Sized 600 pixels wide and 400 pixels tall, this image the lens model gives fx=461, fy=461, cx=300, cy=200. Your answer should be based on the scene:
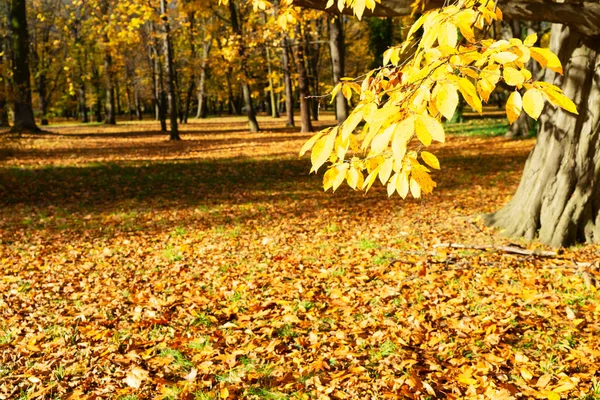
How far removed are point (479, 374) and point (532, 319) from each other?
3.67 feet

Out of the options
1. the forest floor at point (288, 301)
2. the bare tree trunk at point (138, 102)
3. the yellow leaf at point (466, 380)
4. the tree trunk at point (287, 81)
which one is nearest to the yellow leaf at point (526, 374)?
the forest floor at point (288, 301)

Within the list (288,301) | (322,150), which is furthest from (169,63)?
(322,150)

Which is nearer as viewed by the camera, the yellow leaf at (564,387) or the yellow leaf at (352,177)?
the yellow leaf at (352,177)

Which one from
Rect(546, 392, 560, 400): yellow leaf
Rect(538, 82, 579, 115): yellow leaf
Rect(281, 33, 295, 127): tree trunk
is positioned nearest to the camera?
Rect(538, 82, 579, 115): yellow leaf

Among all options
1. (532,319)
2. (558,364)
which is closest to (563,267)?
(532,319)

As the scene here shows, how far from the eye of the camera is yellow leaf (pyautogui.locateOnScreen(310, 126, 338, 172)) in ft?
6.06

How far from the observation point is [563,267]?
16.7 ft

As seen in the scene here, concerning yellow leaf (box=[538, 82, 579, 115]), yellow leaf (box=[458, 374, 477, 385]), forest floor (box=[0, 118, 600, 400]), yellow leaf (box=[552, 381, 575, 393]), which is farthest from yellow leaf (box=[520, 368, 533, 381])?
yellow leaf (box=[538, 82, 579, 115])

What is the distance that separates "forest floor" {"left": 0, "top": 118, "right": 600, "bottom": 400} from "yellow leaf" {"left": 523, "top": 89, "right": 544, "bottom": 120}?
83.6 inches

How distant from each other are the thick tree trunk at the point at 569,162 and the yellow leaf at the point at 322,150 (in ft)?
15.4

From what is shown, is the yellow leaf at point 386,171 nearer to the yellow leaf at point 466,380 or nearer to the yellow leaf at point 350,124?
the yellow leaf at point 350,124

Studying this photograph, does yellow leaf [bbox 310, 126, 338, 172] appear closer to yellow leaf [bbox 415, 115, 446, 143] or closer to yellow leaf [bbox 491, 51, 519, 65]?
yellow leaf [bbox 415, 115, 446, 143]

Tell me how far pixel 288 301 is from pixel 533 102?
350 cm

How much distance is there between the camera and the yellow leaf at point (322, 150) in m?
1.85
